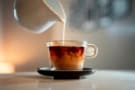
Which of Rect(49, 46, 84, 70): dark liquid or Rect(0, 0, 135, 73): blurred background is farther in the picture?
Rect(0, 0, 135, 73): blurred background

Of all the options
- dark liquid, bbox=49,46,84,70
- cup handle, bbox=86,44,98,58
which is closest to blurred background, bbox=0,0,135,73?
cup handle, bbox=86,44,98,58

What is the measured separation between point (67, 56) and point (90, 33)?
15.6 inches

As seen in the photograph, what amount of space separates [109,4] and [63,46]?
45 cm

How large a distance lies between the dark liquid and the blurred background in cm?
35

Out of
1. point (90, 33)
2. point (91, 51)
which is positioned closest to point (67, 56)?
point (91, 51)

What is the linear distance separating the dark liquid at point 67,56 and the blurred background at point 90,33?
13.6 inches

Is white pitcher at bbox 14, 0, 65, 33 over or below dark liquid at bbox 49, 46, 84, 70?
over

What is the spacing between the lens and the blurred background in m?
1.03

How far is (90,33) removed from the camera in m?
1.05

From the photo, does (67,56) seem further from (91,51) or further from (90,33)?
(90,33)

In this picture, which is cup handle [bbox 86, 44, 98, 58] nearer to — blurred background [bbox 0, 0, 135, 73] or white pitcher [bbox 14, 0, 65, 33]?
white pitcher [bbox 14, 0, 65, 33]

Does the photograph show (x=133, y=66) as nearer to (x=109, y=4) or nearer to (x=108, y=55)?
(x=108, y=55)

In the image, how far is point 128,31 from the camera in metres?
1.06

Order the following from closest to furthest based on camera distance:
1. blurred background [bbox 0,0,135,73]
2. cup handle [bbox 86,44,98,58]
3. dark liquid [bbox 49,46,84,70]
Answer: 1. dark liquid [bbox 49,46,84,70]
2. cup handle [bbox 86,44,98,58]
3. blurred background [bbox 0,0,135,73]
